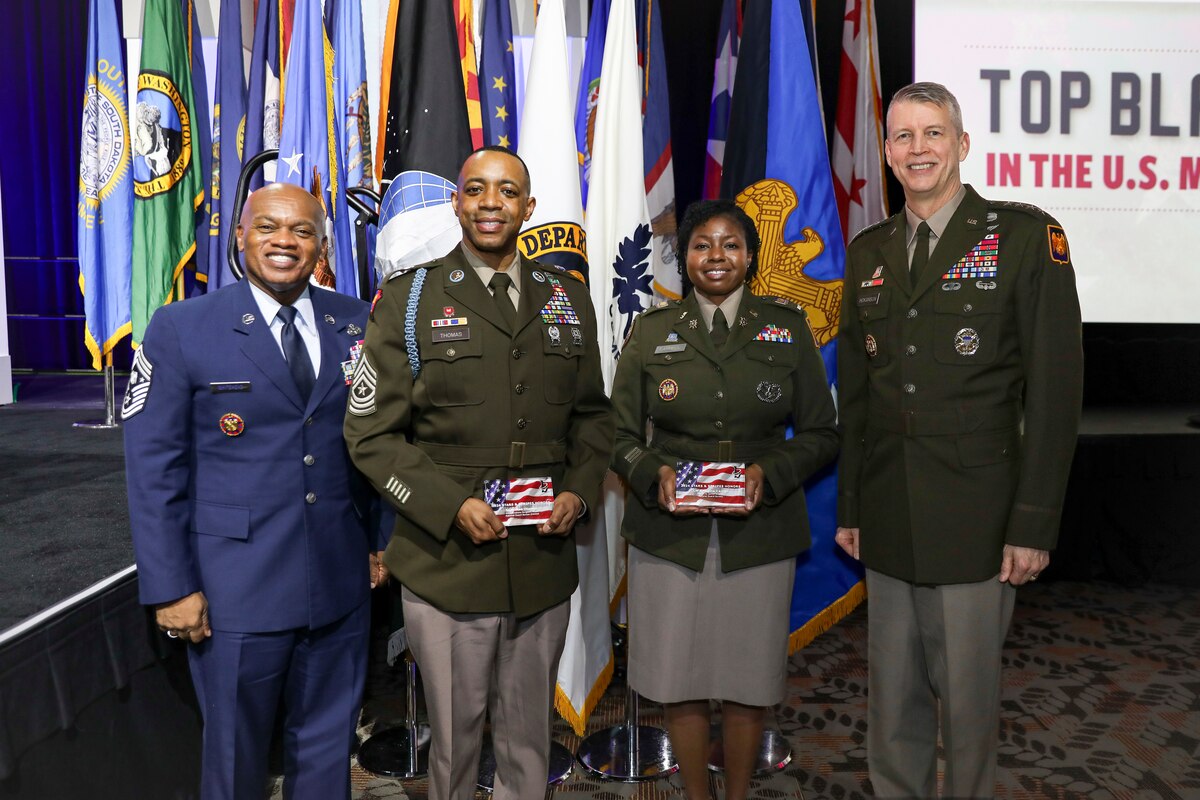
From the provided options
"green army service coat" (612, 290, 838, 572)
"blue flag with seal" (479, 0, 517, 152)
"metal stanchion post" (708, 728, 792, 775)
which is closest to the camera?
"green army service coat" (612, 290, 838, 572)

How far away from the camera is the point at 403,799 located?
7.72ft

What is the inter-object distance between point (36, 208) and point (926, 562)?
338 inches

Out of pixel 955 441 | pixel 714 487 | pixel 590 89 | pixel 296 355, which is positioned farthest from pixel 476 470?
pixel 590 89

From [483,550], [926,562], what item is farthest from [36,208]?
[926,562]

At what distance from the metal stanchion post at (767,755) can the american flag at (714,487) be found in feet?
3.00

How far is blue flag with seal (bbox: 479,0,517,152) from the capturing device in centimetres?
293

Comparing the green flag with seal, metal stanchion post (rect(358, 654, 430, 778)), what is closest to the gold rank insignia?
metal stanchion post (rect(358, 654, 430, 778))

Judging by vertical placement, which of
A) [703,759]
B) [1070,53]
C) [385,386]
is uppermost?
[1070,53]

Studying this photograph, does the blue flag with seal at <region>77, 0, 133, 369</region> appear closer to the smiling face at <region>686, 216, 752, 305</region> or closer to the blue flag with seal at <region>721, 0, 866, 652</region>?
the blue flag with seal at <region>721, 0, 866, 652</region>

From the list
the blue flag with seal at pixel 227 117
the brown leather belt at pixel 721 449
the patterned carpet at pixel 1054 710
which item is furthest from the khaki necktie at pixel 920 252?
the blue flag with seal at pixel 227 117

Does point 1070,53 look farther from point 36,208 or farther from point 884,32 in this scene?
point 36,208

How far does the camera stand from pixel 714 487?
6.29ft

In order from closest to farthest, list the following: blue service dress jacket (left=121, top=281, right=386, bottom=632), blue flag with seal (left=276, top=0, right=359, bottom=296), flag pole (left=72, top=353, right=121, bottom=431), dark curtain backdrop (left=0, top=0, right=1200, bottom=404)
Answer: blue service dress jacket (left=121, top=281, right=386, bottom=632), blue flag with seal (left=276, top=0, right=359, bottom=296), dark curtain backdrop (left=0, top=0, right=1200, bottom=404), flag pole (left=72, top=353, right=121, bottom=431)

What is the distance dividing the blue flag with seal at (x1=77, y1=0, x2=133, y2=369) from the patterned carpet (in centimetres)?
226
